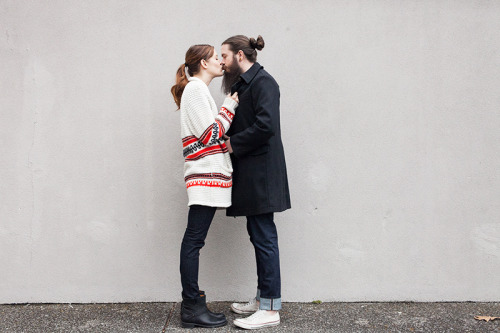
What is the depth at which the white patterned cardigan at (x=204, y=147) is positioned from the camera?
2.82 meters

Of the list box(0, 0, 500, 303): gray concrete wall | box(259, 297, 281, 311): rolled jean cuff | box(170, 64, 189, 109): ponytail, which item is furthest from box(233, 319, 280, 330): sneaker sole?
box(170, 64, 189, 109): ponytail

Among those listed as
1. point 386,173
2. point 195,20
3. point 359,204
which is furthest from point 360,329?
point 195,20

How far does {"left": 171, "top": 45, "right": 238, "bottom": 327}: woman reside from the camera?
283 centimetres

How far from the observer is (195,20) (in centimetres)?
336

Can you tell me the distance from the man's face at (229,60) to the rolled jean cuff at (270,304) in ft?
4.94

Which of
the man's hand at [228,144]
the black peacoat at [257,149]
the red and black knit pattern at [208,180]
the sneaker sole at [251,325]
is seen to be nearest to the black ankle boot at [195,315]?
the sneaker sole at [251,325]

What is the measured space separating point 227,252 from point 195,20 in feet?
5.63

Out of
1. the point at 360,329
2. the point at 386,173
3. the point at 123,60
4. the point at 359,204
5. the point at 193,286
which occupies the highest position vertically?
the point at 123,60

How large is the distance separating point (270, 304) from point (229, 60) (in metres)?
1.60

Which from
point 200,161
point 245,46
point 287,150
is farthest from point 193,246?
point 245,46

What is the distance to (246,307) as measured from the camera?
10.7 ft

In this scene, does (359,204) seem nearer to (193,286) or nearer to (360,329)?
(360,329)

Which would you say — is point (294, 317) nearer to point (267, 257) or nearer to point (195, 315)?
point (267, 257)

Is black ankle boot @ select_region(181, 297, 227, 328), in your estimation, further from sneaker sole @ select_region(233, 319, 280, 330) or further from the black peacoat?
the black peacoat
